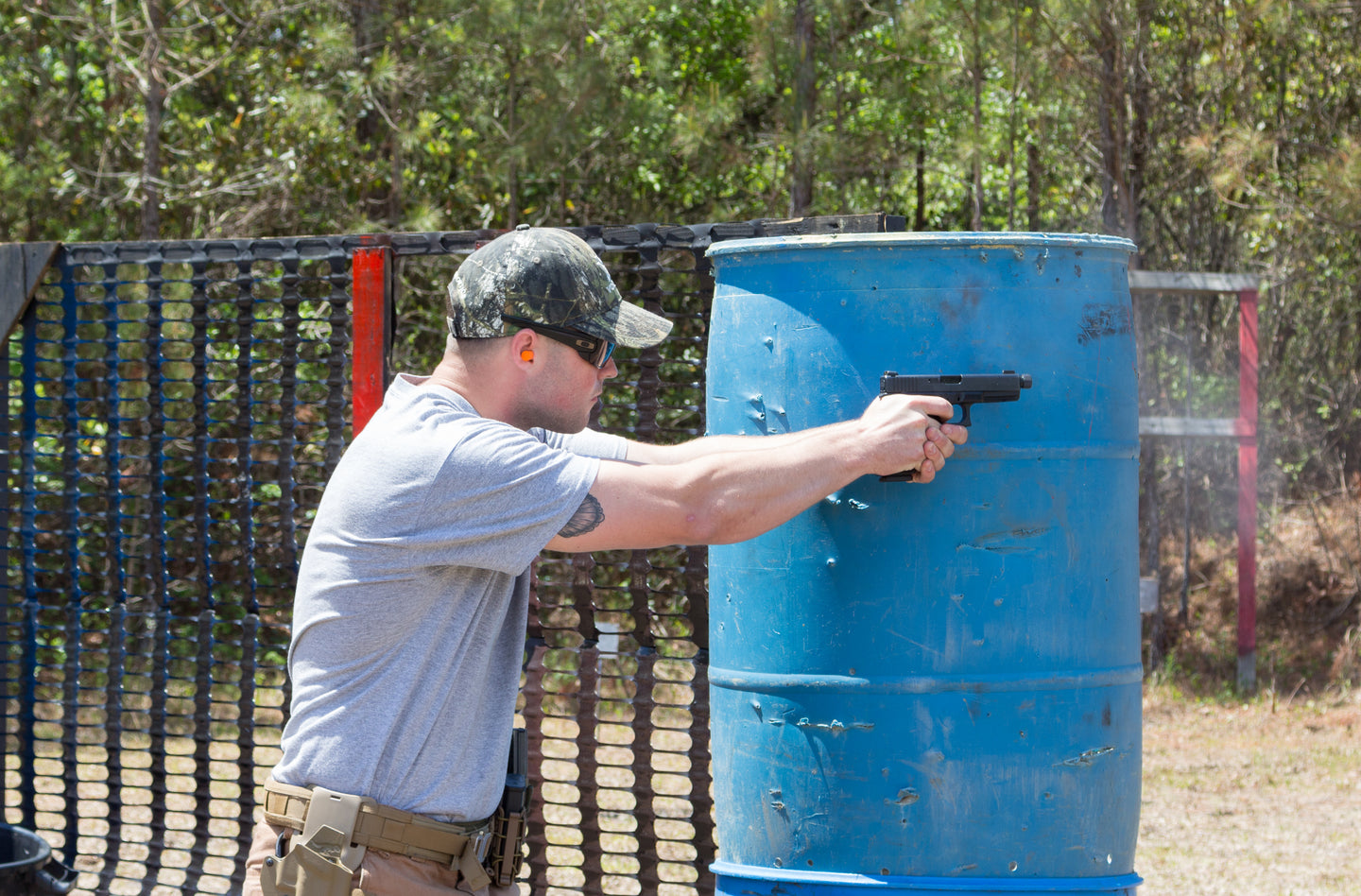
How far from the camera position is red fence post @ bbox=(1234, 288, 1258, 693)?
7.86m

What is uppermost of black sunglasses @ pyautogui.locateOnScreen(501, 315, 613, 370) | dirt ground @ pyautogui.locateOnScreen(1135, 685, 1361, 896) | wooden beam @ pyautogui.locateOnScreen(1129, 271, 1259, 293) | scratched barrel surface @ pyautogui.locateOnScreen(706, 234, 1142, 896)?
wooden beam @ pyautogui.locateOnScreen(1129, 271, 1259, 293)

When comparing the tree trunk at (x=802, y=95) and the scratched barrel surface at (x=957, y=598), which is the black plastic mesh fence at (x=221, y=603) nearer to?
the scratched barrel surface at (x=957, y=598)

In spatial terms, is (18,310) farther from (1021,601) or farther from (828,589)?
(1021,601)

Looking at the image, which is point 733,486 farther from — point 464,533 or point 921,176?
point 921,176

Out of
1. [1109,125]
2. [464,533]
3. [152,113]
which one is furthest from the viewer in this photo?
→ [1109,125]

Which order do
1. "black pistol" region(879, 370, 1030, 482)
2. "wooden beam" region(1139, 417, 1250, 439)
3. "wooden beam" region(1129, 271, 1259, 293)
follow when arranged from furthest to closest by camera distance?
"wooden beam" region(1129, 271, 1259, 293) → "wooden beam" region(1139, 417, 1250, 439) → "black pistol" region(879, 370, 1030, 482)

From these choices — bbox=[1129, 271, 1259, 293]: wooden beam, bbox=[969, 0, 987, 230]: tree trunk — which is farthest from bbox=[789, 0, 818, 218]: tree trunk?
bbox=[1129, 271, 1259, 293]: wooden beam

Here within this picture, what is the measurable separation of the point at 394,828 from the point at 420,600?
37 cm

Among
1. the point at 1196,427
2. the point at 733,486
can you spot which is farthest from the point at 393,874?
the point at 1196,427

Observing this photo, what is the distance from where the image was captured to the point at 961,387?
220cm

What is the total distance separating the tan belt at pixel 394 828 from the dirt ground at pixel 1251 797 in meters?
2.78

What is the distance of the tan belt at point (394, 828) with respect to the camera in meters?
2.12

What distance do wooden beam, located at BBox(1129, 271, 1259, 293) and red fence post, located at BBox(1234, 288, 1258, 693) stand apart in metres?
0.07

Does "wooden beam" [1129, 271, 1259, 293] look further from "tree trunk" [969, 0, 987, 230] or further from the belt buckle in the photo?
the belt buckle
